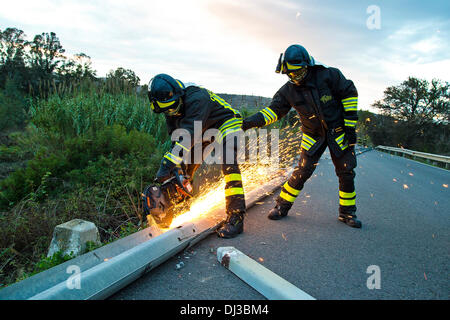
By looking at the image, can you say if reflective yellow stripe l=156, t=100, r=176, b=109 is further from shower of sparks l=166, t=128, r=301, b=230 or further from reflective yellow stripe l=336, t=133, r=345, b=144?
reflective yellow stripe l=336, t=133, r=345, b=144

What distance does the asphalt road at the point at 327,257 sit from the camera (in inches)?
80.6

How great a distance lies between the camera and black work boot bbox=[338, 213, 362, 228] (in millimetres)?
3406

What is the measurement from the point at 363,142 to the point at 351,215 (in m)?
30.0

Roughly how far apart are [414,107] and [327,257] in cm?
4173

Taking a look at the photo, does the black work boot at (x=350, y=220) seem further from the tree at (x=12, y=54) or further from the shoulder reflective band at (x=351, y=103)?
the tree at (x=12, y=54)

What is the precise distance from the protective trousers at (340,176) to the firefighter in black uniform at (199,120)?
83 cm

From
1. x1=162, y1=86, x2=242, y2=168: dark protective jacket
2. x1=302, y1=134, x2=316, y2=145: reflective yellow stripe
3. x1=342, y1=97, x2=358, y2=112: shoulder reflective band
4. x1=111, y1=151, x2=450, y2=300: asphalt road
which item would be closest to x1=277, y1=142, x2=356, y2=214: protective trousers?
x1=302, y1=134, x2=316, y2=145: reflective yellow stripe

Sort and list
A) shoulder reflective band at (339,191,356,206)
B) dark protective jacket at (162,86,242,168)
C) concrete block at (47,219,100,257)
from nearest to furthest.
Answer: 1. concrete block at (47,219,100,257)
2. dark protective jacket at (162,86,242,168)
3. shoulder reflective band at (339,191,356,206)

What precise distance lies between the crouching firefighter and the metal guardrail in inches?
59.8

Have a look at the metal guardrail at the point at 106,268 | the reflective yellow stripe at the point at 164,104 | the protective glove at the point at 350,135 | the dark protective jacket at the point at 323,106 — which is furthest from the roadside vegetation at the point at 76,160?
the protective glove at the point at 350,135
